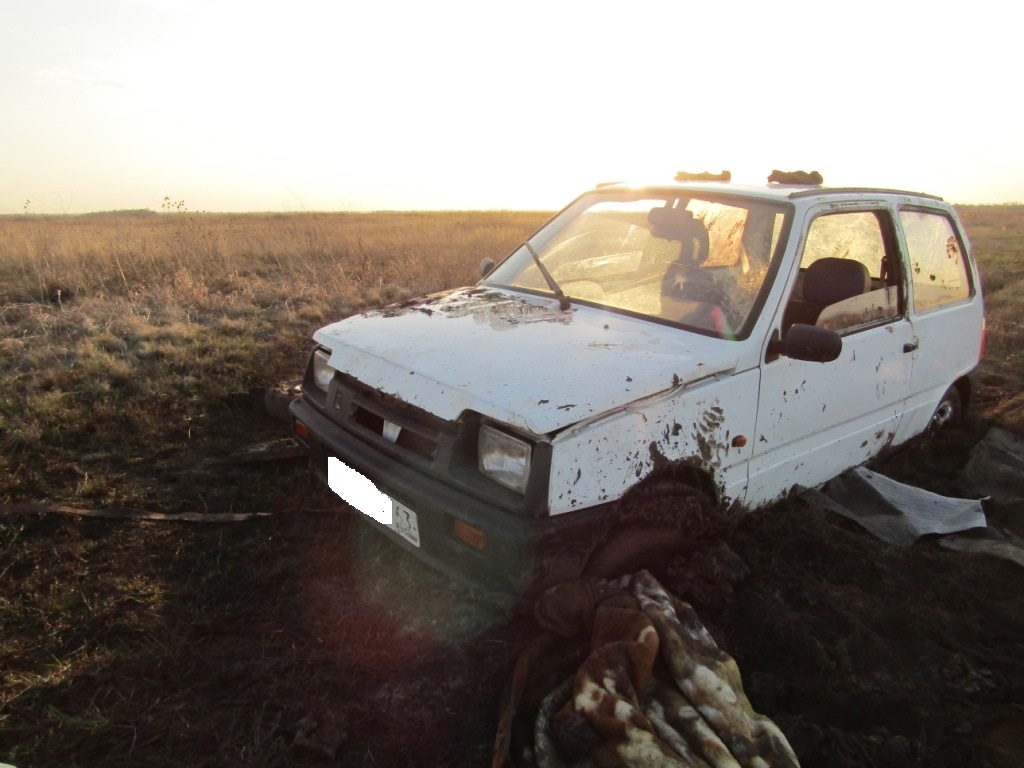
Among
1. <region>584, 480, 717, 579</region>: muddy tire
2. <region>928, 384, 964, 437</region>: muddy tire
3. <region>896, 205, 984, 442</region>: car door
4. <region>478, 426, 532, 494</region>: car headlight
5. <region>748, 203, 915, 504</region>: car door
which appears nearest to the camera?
<region>478, 426, 532, 494</region>: car headlight

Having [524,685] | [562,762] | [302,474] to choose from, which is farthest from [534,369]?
[302,474]

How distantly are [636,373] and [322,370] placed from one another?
1501mm

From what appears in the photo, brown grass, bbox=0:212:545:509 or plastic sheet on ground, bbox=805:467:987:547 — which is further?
brown grass, bbox=0:212:545:509

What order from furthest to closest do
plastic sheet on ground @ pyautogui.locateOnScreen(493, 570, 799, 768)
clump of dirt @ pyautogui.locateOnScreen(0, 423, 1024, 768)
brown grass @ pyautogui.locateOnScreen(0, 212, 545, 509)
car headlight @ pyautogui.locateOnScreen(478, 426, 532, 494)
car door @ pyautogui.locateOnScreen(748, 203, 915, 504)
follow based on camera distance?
1. brown grass @ pyautogui.locateOnScreen(0, 212, 545, 509)
2. car door @ pyautogui.locateOnScreen(748, 203, 915, 504)
3. car headlight @ pyautogui.locateOnScreen(478, 426, 532, 494)
4. clump of dirt @ pyautogui.locateOnScreen(0, 423, 1024, 768)
5. plastic sheet on ground @ pyautogui.locateOnScreen(493, 570, 799, 768)

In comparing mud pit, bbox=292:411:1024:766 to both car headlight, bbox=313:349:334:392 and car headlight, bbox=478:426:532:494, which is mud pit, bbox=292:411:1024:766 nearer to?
car headlight, bbox=478:426:532:494

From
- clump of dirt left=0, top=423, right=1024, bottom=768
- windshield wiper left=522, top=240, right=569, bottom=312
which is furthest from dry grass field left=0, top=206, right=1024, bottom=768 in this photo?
windshield wiper left=522, top=240, right=569, bottom=312

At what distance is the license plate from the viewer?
97.5 inches

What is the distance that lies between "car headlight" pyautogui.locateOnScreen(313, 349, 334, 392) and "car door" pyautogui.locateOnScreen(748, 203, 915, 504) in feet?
6.07

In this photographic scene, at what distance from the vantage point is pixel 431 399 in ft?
8.01

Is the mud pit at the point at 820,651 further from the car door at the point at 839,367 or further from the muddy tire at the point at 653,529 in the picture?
the car door at the point at 839,367

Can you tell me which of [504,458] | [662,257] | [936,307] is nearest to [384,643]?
[504,458]

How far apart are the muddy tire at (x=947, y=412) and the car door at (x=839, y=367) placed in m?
0.78

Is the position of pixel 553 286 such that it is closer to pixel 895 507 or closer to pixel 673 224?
pixel 673 224

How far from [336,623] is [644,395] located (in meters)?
1.45
